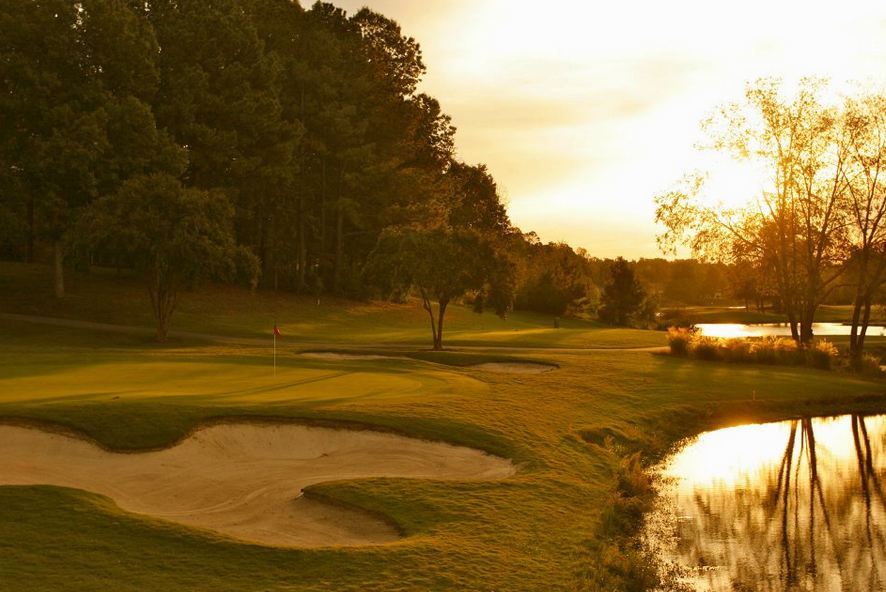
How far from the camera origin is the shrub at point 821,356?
140 feet

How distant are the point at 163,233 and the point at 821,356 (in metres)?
39.1

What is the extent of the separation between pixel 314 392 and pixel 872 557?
15.7m

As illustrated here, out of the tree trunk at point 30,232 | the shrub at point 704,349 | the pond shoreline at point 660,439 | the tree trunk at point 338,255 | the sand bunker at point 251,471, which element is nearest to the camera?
the sand bunker at point 251,471

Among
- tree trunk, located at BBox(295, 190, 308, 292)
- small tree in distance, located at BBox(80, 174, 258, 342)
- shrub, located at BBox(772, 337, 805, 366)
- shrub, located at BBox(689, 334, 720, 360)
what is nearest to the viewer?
small tree in distance, located at BBox(80, 174, 258, 342)

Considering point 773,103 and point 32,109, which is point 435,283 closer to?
point 773,103

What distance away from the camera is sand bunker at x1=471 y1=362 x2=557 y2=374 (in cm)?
3665

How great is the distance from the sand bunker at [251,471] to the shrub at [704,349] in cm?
2784

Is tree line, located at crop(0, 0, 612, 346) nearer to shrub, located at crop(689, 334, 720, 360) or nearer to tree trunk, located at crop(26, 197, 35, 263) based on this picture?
tree trunk, located at crop(26, 197, 35, 263)

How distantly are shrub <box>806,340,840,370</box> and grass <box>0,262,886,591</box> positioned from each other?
2.89 m

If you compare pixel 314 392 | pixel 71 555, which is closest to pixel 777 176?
pixel 314 392

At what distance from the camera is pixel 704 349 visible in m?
43.3

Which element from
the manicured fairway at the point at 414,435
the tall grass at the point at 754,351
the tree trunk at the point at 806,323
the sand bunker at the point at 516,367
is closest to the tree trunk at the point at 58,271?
the manicured fairway at the point at 414,435

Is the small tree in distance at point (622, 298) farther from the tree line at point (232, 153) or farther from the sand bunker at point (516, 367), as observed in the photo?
the sand bunker at point (516, 367)

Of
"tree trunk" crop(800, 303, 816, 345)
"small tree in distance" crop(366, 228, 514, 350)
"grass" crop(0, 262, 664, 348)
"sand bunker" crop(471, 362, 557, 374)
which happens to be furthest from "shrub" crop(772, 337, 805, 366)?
"small tree in distance" crop(366, 228, 514, 350)
